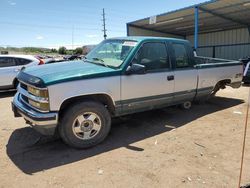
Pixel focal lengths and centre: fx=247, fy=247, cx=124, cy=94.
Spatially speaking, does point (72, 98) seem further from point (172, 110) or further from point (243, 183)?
point (172, 110)

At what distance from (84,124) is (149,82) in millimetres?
1594

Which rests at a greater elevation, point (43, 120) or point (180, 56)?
point (180, 56)

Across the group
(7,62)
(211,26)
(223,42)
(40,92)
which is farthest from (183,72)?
(223,42)

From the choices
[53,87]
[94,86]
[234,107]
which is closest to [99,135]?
[94,86]

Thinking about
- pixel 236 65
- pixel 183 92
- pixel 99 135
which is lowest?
pixel 99 135

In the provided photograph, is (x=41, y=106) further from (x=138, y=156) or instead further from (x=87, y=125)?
(x=138, y=156)

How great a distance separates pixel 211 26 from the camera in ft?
80.5

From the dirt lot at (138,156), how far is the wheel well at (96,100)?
2.17 ft

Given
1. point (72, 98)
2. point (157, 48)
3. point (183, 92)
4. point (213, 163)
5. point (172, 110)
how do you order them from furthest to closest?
point (172, 110)
point (183, 92)
point (157, 48)
point (72, 98)
point (213, 163)

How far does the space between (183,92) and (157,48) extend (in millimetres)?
1274

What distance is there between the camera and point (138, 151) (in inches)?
167

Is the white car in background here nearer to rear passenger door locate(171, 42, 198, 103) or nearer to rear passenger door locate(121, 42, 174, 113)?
rear passenger door locate(121, 42, 174, 113)

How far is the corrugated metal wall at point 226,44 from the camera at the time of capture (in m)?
25.3

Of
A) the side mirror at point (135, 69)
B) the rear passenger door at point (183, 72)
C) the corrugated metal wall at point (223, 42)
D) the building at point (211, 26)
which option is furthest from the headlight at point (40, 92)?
the corrugated metal wall at point (223, 42)
